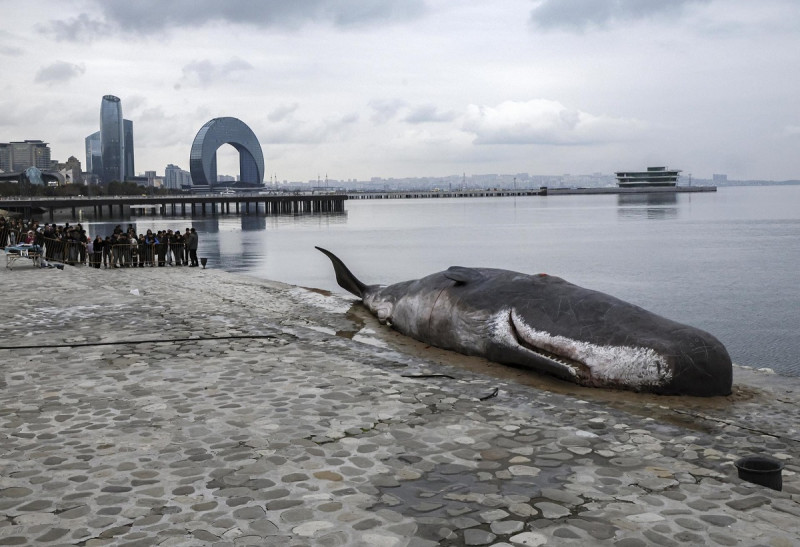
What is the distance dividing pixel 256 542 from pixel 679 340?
7483 millimetres

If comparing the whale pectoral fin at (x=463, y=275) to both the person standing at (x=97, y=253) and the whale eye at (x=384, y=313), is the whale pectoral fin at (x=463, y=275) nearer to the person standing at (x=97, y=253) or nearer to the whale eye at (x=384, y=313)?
Result: the whale eye at (x=384, y=313)

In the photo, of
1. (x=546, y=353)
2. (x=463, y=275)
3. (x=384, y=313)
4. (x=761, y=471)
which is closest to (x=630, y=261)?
(x=384, y=313)

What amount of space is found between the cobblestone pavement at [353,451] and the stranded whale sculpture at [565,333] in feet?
1.01

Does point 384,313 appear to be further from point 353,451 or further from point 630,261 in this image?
point 630,261

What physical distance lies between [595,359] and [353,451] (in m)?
5.20

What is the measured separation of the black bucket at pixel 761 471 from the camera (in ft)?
21.3

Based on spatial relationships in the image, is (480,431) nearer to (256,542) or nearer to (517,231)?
(256,542)

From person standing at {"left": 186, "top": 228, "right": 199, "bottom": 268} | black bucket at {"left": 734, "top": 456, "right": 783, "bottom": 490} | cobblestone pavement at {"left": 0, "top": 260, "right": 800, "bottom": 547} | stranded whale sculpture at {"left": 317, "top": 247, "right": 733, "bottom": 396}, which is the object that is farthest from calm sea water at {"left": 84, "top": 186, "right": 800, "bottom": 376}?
black bucket at {"left": 734, "top": 456, "right": 783, "bottom": 490}

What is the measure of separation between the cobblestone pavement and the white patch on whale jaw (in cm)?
27

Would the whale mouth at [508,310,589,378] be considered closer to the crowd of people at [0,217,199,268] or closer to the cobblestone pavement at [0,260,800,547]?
the cobblestone pavement at [0,260,800,547]

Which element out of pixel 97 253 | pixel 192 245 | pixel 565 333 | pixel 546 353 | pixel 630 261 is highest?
pixel 192 245

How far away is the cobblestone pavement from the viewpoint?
551 centimetres

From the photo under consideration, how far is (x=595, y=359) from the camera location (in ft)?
36.1

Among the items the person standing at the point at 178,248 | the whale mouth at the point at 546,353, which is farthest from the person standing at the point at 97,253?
the whale mouth at the point at 546,353
